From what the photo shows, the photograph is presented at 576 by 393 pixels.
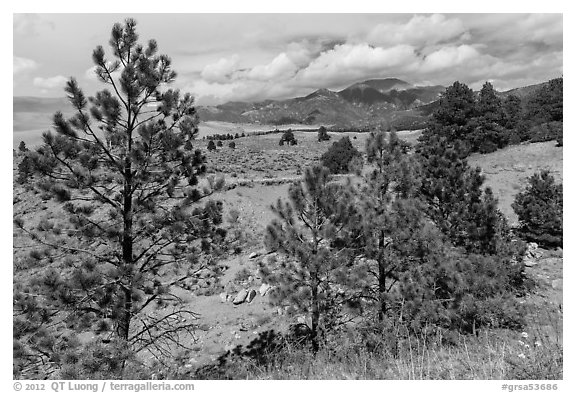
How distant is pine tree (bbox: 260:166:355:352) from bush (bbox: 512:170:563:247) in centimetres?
1080

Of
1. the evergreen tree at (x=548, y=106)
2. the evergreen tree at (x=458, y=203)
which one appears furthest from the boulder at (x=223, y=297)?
the evergreen tree at (x=548, y=106)

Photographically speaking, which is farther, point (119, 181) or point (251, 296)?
point (251, 296)

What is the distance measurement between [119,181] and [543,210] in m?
16.2

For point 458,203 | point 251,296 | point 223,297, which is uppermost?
point 458,203

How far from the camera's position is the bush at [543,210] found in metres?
14.5

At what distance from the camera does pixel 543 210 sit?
14.7 meters

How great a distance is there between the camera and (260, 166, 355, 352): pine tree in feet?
27.7

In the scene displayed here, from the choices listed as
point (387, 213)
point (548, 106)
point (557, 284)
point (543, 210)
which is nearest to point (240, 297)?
point (387, 213)

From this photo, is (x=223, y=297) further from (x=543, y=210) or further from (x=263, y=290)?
(x=543, y=210)

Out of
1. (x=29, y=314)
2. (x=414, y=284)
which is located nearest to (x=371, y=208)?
(x=414, y=284)

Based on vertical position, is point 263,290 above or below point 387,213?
below

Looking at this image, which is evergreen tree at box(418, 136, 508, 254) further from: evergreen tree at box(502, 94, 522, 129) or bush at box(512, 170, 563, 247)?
evergreen tree at box(502, 94, 522, 129)

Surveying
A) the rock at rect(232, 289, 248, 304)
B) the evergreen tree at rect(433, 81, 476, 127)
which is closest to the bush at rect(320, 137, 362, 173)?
the evergreen tree at rect(433, 81, 476, 127)

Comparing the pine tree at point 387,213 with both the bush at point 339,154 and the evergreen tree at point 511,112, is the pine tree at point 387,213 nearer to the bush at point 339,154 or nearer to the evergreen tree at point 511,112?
the bush at point 339,154
